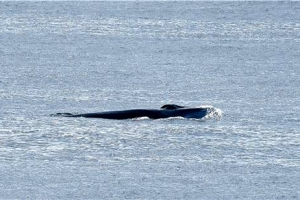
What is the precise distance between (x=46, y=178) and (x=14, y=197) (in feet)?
3.31

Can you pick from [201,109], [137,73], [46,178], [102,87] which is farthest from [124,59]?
[46,178]

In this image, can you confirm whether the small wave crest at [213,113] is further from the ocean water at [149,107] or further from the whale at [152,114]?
the ocean water at [149,107]

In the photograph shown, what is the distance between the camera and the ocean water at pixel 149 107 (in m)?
12.5

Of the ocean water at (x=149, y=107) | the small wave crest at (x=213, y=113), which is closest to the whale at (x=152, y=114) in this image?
the small wave crest at (x=213, y=113)

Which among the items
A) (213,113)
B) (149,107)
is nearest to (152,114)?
(213,113)

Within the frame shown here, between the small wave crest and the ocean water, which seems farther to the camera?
the small wave crest

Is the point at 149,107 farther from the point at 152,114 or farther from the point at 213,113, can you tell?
the point at 213,113

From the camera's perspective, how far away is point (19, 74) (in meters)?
23.3

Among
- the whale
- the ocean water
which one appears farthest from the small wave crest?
the ocean water

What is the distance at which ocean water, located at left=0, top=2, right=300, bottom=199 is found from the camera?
12484 mm

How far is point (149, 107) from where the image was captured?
18.4 metres

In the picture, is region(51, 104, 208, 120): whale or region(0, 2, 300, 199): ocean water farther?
region(51, 104, 208, 120): whale

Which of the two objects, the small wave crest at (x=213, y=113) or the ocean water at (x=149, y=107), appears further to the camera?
the small wave crest at (x=213, y=113)

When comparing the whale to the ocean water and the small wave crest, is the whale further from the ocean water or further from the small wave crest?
the ocean water
